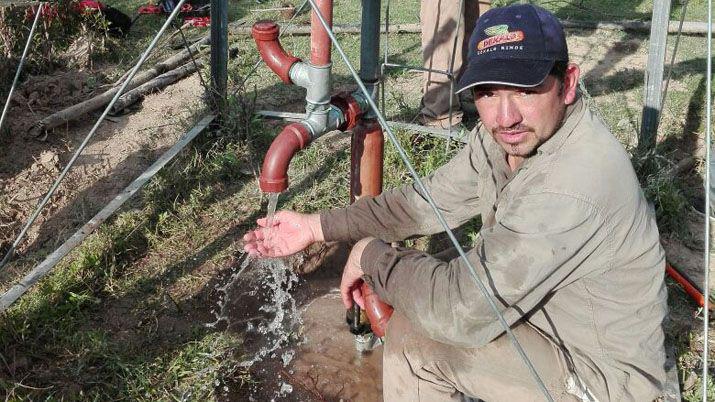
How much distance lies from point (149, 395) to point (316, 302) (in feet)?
3.75

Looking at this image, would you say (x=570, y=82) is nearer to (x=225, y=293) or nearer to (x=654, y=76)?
(x=225, y=293)

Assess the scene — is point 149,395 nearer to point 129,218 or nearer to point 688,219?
point 129,218

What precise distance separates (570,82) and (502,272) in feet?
2.10

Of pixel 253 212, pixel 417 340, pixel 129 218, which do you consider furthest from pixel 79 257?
pixel 417 340

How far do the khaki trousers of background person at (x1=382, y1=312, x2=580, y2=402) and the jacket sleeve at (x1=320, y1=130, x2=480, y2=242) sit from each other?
446mm

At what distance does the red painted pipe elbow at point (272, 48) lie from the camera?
112 inches

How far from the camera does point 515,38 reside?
212 centimetres

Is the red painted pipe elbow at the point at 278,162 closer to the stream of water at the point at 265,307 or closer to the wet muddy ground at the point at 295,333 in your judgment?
the stream of water at the point at 265,307

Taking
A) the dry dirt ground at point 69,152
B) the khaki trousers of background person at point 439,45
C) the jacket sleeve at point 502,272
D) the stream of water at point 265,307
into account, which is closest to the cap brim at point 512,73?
the jacket sleeve at point 502,272

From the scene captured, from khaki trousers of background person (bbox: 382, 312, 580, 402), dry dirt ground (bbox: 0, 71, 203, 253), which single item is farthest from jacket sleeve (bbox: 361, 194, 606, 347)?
dry dirt ground (bbox: 0, 71, 203, 253)

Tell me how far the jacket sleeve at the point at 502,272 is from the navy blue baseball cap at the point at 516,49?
0.37m

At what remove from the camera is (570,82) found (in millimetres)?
2203

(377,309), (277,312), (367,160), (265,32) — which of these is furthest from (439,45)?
(377,309)

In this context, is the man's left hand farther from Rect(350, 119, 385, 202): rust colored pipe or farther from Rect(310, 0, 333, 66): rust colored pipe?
Rect(310, 0, 333, 66): rust colored pipe
